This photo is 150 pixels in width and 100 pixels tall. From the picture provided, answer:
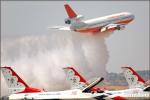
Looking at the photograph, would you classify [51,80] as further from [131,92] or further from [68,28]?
[131,92]

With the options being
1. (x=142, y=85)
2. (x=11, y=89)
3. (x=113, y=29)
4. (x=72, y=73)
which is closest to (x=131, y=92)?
(x=142, y=85)

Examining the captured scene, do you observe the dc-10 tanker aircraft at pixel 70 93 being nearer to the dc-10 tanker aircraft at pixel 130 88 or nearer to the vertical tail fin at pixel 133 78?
the dc-10 tanker aircraft at pixel 130 88

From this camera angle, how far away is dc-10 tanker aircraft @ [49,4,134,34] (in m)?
152

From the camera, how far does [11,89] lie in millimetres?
111250

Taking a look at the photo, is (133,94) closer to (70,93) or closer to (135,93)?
(135,93)

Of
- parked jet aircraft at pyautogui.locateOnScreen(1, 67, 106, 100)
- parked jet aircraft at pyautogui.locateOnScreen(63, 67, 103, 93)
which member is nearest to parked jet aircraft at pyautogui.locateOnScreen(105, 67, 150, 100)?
parked jet aircraft at pyautogui.locateOnScreen(1, 67, 106, 100)

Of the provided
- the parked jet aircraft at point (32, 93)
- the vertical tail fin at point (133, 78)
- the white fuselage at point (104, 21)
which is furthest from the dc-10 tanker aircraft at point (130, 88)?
the white fuselage at point (104, 21)

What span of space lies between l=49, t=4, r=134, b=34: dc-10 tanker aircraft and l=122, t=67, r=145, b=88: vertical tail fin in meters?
33.1

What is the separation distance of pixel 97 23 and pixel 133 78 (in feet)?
125

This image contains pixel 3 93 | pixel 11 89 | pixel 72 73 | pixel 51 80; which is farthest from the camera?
pixel 51 80

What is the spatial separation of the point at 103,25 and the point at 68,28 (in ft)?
33.8

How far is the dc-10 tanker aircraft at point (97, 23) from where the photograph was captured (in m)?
152

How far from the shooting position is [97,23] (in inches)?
6107

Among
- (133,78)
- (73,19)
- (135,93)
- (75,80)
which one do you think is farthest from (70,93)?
(73,19)
